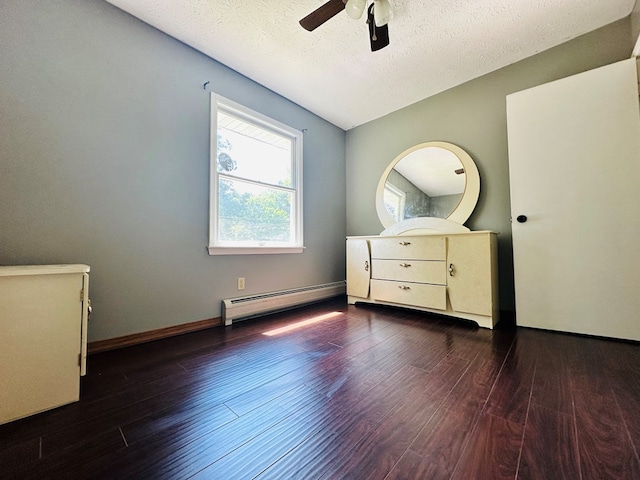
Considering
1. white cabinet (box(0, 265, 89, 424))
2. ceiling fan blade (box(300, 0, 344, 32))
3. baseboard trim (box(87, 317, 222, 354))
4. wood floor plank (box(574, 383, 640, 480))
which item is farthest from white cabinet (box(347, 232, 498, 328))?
white cabinet (box(0, 265, 89, 424))

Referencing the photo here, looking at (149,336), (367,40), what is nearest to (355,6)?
(367,40)

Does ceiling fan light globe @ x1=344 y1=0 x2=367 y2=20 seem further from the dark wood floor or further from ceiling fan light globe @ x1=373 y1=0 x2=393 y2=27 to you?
the dark wood floor

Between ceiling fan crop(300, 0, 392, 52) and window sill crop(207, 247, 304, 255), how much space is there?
1.74 m

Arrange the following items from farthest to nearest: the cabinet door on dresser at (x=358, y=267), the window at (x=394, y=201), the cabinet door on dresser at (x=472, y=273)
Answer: the window at (x=394, y=201), the cabinet door on dresser at (x=358, y=267), the cabinet door on dresser at (x=472, y=273)

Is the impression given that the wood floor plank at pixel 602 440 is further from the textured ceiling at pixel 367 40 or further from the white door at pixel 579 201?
the textured ceiling at pixel 367 40

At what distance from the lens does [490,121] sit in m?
2.36

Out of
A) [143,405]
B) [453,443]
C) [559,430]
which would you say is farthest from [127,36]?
[559,430]

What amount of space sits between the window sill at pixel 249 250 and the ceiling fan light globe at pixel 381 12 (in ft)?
6.29

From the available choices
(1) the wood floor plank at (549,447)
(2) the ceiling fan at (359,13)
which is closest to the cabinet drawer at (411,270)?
(1) the wood floor plank at (549,447)

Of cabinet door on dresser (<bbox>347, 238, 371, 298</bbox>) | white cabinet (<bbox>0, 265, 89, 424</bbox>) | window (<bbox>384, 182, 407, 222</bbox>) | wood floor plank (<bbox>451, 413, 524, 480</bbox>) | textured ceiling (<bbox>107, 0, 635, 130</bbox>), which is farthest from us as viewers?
window (<bbox>384, 182, 407, 222</bbox>)

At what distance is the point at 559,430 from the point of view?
2.77ft

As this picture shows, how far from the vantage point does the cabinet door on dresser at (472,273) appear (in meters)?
1.91

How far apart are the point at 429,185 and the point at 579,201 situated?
1.17 meters

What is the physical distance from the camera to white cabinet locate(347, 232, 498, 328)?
6.37 ft
